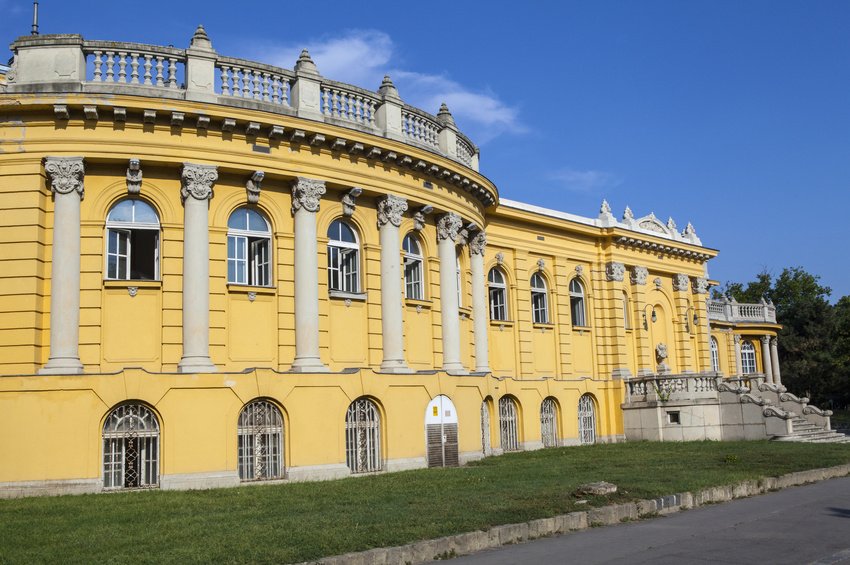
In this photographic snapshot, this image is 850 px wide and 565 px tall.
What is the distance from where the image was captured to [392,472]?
20.2 metres

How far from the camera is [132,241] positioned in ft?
61.5

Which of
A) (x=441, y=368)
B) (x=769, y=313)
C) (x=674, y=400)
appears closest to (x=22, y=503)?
(x=441, y=368)

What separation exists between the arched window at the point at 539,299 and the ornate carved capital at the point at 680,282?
869 centimetres

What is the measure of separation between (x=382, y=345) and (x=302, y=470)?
410 cm

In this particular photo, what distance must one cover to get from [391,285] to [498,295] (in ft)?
30.8

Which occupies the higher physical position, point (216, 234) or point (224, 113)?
point (224, 113)

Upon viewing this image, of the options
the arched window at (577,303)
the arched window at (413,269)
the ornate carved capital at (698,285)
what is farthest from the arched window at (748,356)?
the arched window at (413,269)

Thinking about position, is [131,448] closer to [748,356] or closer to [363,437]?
[363,437]

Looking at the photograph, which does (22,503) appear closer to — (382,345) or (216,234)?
(216,234)

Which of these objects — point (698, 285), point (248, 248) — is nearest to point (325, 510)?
point (248, 248)

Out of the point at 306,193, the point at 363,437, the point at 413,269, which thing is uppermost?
the point at 306,193

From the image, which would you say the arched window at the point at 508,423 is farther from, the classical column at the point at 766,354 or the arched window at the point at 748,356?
the classical column at the point at 766,354

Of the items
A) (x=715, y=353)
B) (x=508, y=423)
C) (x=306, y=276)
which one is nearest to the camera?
(x=306, y=276)

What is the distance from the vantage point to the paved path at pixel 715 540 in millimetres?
9820
